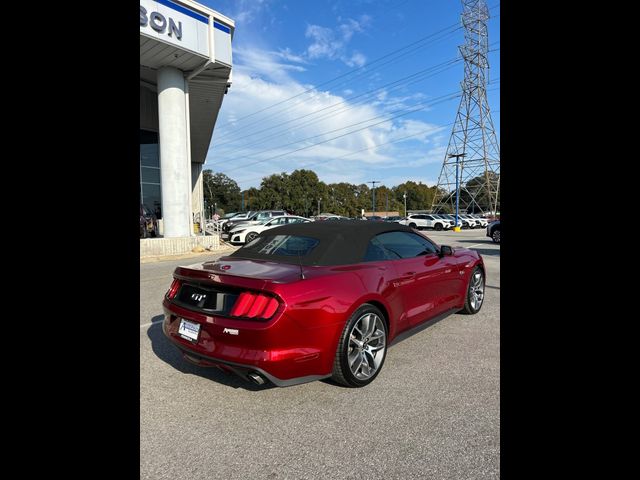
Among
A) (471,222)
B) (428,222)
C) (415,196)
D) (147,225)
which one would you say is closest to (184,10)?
(147,225)

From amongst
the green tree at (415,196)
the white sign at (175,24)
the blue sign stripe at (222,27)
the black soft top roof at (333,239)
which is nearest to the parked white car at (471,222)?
the blue sign stripe at (222,27)

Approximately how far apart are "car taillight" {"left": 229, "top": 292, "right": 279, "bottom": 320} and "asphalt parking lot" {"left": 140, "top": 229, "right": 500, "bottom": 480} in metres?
0.74

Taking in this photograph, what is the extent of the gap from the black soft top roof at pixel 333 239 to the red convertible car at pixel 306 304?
0.04 feet

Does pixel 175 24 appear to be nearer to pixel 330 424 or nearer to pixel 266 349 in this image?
pixel 266 349

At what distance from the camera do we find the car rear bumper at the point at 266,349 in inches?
101

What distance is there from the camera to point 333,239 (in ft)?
11.4

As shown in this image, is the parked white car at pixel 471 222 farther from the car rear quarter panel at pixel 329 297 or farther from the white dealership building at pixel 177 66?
the car rear quarter panel at pixel 329 297
